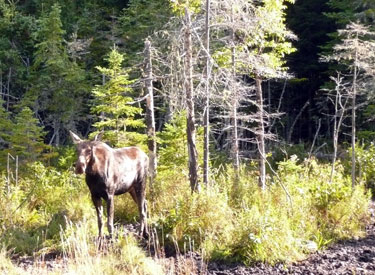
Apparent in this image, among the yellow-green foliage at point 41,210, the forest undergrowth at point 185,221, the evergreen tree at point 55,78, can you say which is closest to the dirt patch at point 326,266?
the forest undergrowth at point 185,221

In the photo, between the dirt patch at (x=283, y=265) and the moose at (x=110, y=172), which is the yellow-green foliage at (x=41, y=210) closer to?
the dirt patch at (x=283, y=265)

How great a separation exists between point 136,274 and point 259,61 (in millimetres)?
5689

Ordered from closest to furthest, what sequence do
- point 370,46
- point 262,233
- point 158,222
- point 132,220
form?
1. point 262,233
2. point 158,222
3. point 132,220
4. point 370,46

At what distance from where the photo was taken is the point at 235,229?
7934 mm

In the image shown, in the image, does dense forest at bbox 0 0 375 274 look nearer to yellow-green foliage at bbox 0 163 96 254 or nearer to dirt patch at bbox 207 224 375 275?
yellow-green foliage at bbox 0 163 96 254

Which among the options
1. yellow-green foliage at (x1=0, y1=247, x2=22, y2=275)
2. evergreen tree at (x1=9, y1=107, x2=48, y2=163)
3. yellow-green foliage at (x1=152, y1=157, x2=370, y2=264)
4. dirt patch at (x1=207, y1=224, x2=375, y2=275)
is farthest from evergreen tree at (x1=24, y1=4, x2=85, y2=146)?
dirt patch at (x1=207, y1=224, x2=375, y2=275)

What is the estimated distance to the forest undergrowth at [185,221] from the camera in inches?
293

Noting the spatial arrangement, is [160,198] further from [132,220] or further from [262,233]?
[262,233]

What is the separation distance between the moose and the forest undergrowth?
39cm

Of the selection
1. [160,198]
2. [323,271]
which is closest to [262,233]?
[323,271]

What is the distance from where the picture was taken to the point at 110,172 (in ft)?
27.8

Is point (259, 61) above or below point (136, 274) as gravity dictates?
above

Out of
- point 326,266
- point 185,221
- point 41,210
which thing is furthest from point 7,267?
point 326,266

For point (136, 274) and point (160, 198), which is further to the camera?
point (160, 198)
